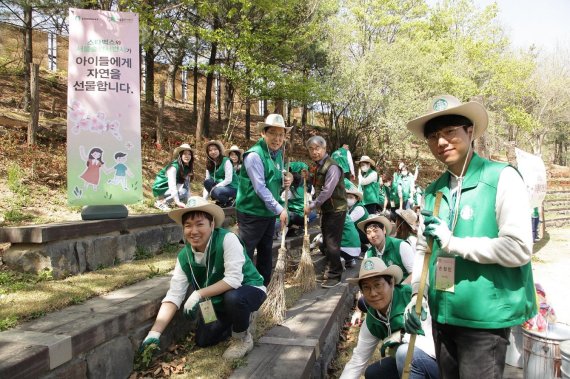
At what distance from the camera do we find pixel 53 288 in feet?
12.4

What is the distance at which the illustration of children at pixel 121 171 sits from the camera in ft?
17.6

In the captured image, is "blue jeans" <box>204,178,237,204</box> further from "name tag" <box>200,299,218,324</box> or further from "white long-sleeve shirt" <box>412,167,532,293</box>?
"white long-sleeve shirt" <box>412,167,532,293</box>

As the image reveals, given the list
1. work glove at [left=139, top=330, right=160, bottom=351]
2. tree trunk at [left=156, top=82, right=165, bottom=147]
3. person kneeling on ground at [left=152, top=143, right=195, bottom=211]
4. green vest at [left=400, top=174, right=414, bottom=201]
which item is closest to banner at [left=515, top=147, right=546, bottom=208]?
green vest at [left=400, top=174, right=414, bottom=201]

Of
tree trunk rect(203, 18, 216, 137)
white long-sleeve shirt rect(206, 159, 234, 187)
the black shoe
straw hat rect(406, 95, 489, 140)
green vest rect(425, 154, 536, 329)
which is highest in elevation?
tree trunk rect(203, 18, 216, 137)

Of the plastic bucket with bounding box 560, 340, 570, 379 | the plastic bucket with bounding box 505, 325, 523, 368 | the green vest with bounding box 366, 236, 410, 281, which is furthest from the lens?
the plastic bucket with bounding box 505, 325, 523, 368

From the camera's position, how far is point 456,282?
2.05m

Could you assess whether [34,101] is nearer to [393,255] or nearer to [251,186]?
[251,186]

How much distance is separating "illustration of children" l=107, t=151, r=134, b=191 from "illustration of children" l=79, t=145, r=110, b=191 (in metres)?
0.16

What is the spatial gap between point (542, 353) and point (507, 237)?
8.11 feet

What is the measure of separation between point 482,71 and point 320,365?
29100 millimetres

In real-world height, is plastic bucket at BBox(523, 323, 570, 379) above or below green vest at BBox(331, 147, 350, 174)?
below

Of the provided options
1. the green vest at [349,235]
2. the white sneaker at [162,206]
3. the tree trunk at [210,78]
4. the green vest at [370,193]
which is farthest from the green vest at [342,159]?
the tree trunk at [210,78]

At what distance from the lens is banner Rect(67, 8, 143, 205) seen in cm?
512

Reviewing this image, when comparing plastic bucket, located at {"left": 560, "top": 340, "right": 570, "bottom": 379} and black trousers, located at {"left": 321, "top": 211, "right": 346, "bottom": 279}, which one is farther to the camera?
black trousers, located at {"left": 321, "top": 211, "right": 346, "bottom": 279}
